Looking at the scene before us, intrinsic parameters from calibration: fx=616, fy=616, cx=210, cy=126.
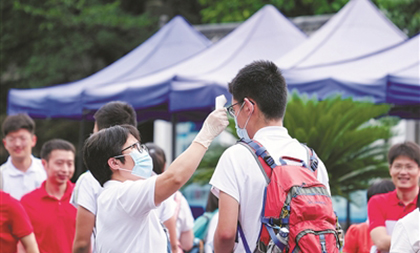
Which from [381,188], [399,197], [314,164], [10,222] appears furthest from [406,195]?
[10,222]

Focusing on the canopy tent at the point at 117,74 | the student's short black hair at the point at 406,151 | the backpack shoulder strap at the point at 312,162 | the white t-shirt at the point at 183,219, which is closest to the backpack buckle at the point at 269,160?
the backpack shoulder strap at the point at 312,162

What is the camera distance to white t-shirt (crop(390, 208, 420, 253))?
331cm

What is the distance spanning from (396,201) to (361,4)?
5840 millimetres

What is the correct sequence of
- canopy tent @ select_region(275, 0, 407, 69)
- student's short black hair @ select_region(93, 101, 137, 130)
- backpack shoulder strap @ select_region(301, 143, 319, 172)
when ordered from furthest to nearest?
canopy tent @ select_region(275, 0, 407, 69) → student's short black hair @ select_region(93, 101, 137, 130) → backpack shoulder strap @ select_region(301, 143, 319, 172)

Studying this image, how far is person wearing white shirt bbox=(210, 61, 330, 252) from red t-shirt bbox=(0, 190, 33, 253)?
1.87 metres

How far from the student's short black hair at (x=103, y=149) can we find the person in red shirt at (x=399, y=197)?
7.31 ft

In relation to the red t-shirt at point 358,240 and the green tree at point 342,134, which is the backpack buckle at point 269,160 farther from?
the green tree at point 342,134

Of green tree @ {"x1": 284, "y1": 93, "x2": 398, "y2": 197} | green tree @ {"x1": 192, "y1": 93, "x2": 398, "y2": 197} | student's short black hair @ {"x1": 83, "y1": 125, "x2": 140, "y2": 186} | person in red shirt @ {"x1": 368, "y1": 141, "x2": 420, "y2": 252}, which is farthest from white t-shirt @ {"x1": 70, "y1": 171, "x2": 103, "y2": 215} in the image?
green tree @ {"x1": 284, "y1": 93, "x2": 398, "y2": 197}

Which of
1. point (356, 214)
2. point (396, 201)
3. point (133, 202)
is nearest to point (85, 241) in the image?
point (133, 202)

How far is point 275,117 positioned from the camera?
2971 mm

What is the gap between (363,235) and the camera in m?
5.11

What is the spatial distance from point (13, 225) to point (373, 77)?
5174 mm

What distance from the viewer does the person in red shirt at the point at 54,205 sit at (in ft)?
15.8

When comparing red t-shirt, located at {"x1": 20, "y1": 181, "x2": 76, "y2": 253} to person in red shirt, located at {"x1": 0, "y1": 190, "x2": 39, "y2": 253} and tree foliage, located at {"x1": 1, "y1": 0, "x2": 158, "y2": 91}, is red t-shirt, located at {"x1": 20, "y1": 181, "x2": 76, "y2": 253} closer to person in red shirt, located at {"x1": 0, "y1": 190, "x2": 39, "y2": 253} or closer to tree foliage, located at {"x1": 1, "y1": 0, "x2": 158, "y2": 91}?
person in red shirt, located at {"x1": 0, "y1": 190, "x2": 39, "y2": 253}
